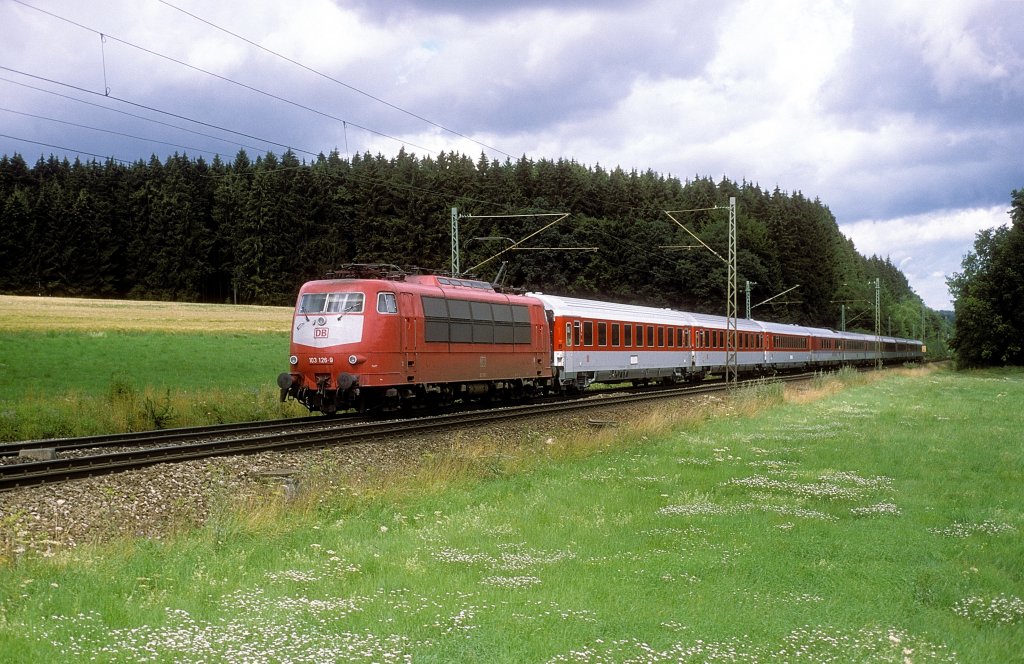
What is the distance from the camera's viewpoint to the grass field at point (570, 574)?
21.6 feet

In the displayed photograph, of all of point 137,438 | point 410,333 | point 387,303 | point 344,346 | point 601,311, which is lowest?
point 137,438

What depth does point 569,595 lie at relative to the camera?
7.76m

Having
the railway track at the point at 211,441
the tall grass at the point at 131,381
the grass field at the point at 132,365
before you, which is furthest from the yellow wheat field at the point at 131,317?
the railway track at the point at 211,441

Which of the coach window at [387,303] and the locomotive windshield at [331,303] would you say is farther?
the locomotive windshield at [331,303]

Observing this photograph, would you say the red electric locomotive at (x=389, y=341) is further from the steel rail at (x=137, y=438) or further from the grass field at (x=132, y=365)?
the grass field at (x=132, y=365)

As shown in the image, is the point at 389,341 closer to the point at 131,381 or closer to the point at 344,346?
the point at 344,346

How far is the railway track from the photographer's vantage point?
13750 mm

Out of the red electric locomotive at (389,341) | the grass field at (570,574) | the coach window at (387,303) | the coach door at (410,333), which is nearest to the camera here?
the grass field at (570,574)

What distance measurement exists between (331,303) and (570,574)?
15155 mm

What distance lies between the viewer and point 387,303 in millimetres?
21969

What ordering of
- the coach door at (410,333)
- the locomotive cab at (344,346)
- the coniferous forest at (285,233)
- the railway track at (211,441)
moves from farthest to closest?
the coniferous forest at (285,233) < the coach door at (410,333) < the locomotive cab at (344,346) < the railway track at (211,441)

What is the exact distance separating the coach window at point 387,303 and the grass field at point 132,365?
625 centimetres

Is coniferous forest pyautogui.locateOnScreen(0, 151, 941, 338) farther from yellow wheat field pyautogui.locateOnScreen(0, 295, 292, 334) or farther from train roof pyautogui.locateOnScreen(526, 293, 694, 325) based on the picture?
train roof pyautogui.locateOnScreen(526, 293, 694, 325)

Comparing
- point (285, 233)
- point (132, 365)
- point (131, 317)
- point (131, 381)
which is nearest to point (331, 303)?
point (131, 381)
